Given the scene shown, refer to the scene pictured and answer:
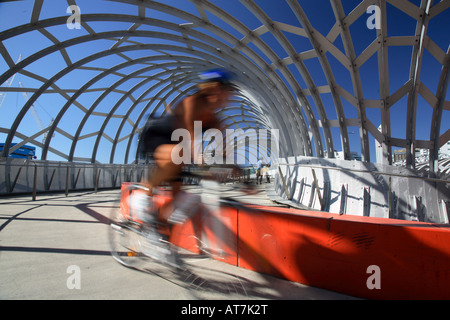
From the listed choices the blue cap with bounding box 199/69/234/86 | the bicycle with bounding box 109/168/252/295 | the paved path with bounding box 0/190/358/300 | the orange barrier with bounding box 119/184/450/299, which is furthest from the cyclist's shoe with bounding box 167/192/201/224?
the blue cap with bounding box 199/69/234/86

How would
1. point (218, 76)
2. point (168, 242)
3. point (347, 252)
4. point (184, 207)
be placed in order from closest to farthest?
point (347, 252) → point (218, 76) → point (168, 242) → point (184, 207)

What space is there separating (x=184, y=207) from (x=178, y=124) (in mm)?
1242

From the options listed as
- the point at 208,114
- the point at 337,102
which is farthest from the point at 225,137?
the point at 337,102

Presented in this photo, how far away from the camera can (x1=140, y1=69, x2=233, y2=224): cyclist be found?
2.65 metres

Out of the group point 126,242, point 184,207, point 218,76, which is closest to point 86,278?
point 126,242

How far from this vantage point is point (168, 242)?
9.80ft

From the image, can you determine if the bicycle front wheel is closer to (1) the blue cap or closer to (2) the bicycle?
(2) the bicycle

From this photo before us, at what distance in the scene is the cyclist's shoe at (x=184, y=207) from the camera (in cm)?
309

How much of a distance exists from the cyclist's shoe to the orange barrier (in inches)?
25.1

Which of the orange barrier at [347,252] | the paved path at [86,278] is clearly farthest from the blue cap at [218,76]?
the paved path at [86,278]

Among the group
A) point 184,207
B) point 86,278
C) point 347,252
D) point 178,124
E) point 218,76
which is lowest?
point 86,278

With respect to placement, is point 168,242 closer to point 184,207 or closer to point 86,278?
point 184,207
